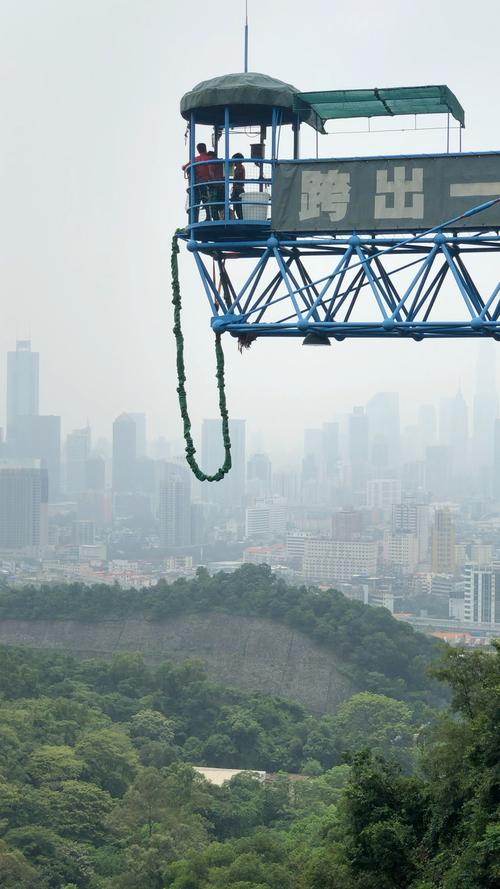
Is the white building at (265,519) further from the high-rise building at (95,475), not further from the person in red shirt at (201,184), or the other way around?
the person in red shirt at (201,184)

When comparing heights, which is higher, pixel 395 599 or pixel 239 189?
pixel 239 189

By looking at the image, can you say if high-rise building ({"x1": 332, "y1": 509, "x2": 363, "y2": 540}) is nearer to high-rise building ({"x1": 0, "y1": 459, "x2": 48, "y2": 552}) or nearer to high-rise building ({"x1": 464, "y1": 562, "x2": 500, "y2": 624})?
high-rise building ({"x1": 0, "y1": 459, "x2": 48, "y2": 552})

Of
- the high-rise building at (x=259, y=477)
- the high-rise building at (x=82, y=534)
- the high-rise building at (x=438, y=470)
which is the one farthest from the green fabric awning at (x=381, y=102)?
the high-rise building at (x=259, y=477)

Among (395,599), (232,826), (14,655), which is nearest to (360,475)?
(395,599)

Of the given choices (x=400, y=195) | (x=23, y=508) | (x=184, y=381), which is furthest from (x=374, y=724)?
(x=23, y=508)

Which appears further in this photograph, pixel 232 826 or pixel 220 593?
pixel 220 593

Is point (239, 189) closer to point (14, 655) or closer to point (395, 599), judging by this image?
point (14, 655)
